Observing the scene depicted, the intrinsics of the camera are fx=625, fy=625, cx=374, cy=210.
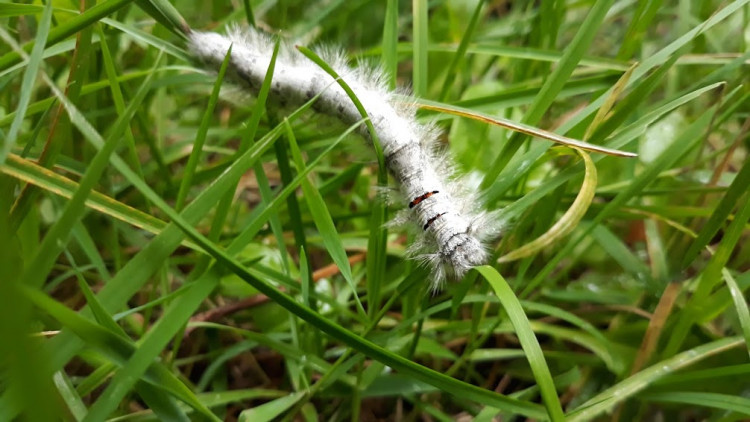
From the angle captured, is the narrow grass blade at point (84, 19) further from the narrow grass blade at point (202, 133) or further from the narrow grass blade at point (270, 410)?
the narrow grass blade at point (270, 410)

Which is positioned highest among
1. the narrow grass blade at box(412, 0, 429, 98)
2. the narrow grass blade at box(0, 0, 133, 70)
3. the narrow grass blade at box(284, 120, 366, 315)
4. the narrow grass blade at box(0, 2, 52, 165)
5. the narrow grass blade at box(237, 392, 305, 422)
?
the narrow grass blade at box(412, 0, 429, 98)

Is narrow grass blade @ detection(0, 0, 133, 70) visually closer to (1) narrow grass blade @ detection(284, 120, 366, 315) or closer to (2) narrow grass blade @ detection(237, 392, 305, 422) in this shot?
(1) narrow grass blade @ detection(284, 120, 366, 315)

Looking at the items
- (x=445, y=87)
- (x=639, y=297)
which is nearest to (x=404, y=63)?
(x=445, y=87)

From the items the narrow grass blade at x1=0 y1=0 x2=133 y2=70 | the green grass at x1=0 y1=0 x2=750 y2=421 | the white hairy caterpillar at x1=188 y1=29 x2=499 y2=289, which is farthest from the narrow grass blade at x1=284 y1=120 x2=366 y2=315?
the narrow grass blade at x1=0 y1=0 x2=133 y2=70

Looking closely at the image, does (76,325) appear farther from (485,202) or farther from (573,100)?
(573,100)

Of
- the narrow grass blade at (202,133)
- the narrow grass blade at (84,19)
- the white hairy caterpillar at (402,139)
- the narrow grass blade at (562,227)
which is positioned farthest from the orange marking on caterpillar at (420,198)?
the narrow grass blade at (84,19)

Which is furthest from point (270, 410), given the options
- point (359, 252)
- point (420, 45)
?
point (420, 45)
